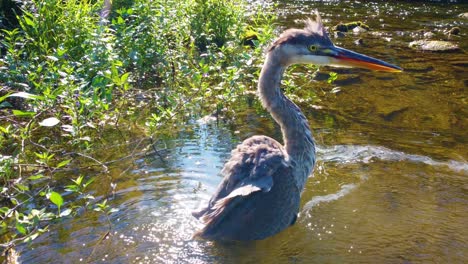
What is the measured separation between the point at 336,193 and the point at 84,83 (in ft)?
10.5

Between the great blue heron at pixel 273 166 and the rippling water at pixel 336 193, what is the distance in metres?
0.21

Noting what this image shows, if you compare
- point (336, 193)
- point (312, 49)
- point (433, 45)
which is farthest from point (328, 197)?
point (433, 45)

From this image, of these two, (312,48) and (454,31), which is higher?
(312,48)

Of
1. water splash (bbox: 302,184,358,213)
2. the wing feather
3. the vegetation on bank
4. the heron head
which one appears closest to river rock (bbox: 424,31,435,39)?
the vegetation on bank

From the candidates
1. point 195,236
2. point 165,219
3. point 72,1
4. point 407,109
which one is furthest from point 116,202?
point 407,109

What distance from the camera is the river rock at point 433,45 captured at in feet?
42.3

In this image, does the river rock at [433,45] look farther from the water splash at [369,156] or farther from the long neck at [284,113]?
the long neck at [284,113]

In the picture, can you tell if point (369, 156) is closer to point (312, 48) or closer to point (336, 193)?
point (336, 193)

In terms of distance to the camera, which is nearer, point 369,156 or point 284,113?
point 284,113

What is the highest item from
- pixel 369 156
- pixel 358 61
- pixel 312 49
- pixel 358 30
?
pixel 312 49

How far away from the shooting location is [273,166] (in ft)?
17.0

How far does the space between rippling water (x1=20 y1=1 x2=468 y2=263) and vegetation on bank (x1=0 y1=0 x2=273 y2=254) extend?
1.38ft

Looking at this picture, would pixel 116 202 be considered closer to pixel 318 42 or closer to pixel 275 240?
pixel 275 240

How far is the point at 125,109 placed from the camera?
817 centimetres
